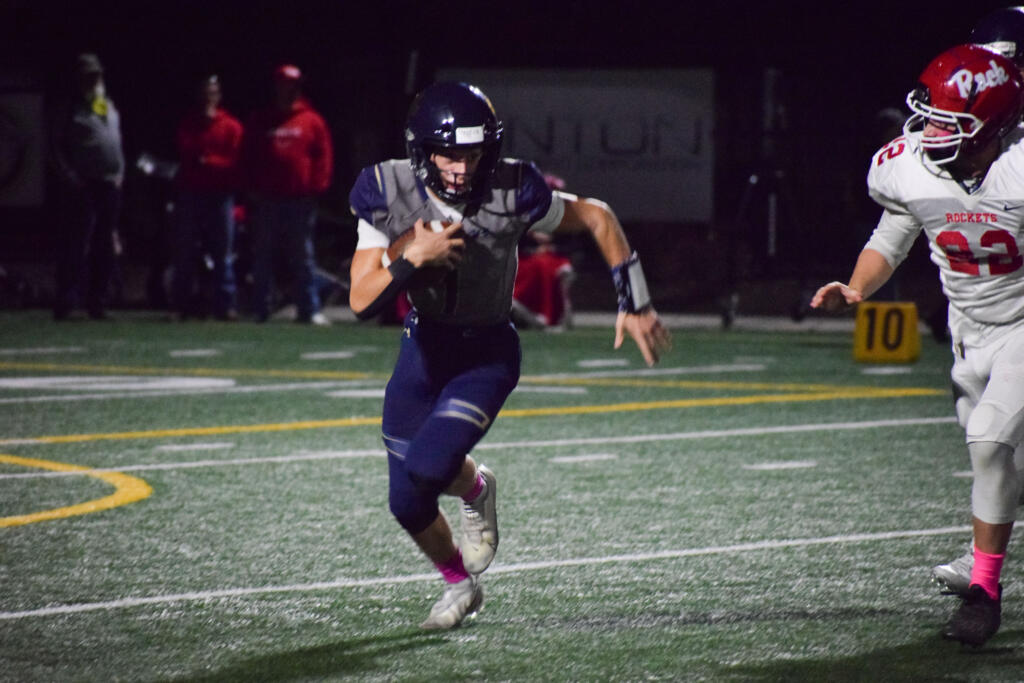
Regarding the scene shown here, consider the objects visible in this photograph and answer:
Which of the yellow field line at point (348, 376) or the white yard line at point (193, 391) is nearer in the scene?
the white yard line at point (193, 391)

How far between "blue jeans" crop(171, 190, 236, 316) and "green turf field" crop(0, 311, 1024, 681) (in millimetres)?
3438

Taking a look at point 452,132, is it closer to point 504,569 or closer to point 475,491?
point 475,491

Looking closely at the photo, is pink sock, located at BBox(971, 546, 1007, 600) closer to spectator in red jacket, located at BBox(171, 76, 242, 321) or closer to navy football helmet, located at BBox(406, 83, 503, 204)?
navy football helmet, located at BBox(406, 83, 503, 204)

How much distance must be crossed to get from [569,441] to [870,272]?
10.8 feet

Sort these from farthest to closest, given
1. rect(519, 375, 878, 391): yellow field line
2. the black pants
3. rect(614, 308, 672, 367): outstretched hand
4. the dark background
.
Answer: the dark background → the black pants → rect(519, 375, 878, 391): yellow field line → rect(614, 308, 672, 367): outstretched hand

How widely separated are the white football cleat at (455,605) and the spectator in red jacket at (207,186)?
969cm

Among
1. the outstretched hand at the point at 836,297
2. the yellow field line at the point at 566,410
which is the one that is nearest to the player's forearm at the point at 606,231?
the outstretched hand at the point at 836,297

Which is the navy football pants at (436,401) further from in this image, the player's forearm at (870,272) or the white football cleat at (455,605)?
the player's forearm at (870,272)

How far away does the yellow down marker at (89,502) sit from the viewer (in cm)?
646

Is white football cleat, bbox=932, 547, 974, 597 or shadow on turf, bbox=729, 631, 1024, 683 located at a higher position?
white football cleat, bbox=932, 547, 974, 597

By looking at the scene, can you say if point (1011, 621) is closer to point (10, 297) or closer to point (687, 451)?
point (687, 451)

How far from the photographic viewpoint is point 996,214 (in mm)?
4938

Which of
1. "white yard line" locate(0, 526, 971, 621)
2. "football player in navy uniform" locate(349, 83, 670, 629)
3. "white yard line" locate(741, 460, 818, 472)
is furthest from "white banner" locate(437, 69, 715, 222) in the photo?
"football player in navy uniform" locate(349, 83, 670, 629)

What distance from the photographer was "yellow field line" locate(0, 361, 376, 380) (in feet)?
36.4
